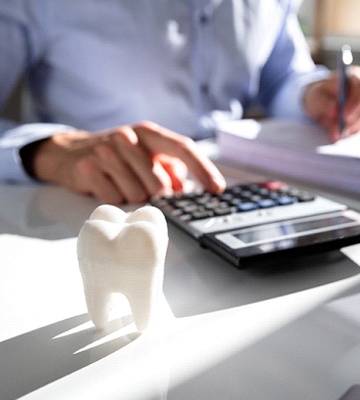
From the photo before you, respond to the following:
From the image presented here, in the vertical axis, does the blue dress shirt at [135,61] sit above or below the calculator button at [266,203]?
above

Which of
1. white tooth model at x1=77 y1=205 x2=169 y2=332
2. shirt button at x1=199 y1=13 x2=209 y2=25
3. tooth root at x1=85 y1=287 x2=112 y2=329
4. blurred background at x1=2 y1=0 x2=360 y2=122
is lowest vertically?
blurred background at x1=2 y1=0 x2=360 y2=122

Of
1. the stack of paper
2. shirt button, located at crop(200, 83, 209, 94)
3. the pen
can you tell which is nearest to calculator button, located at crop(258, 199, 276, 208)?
the stack of paper

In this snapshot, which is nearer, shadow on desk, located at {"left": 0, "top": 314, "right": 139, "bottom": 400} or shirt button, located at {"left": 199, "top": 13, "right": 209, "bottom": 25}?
shadow on desk, located at {"left": 0, "top": 314, "right": 139, "bottom": 400}

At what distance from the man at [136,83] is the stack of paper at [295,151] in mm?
44

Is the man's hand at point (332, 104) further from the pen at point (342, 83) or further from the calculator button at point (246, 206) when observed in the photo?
the calculator button at point (246, 206)

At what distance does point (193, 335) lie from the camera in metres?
0.27

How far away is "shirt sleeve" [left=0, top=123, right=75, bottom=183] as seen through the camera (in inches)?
23.6

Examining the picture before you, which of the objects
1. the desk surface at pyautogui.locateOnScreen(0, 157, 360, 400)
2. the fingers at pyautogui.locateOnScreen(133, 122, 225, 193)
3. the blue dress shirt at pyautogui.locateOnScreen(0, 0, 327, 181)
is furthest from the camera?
the blue dress shirt at pyautogui.locateOnScreen(0, 0, 327, 181)

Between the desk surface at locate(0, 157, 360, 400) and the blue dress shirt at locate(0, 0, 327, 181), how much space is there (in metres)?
0.34

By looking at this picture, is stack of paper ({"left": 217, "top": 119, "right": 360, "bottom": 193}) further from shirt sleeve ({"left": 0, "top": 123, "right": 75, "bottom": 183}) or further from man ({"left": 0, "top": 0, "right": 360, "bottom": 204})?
shirt sleeve ({"left": 0, "top": 123, "right": 75, "bottom": 183})

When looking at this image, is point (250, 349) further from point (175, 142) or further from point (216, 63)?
point (216, 63)

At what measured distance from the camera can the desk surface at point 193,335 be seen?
0.77 ft

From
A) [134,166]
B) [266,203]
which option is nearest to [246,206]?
[266,203]

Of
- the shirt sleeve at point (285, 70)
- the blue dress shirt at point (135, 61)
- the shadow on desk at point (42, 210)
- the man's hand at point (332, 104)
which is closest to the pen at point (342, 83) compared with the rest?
the man's hand at point (332, 104)
